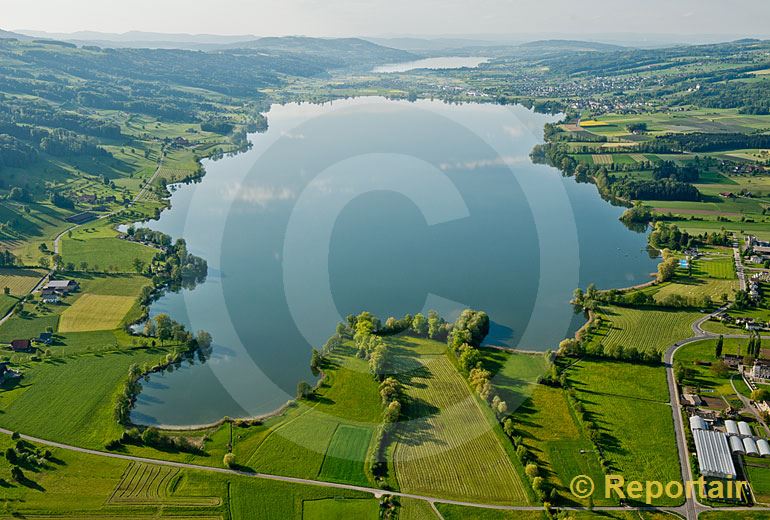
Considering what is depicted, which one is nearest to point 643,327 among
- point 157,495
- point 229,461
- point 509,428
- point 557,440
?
point 557,440

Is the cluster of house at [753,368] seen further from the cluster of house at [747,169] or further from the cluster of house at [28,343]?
the cluster of house at [747,169]

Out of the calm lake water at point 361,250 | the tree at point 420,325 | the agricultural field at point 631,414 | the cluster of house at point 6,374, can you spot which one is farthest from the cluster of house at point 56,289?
the agricultural field at point 631,414

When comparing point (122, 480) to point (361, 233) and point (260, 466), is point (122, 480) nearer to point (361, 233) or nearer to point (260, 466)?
point (260, 466)

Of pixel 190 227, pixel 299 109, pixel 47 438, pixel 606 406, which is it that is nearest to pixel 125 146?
pixel 190 227

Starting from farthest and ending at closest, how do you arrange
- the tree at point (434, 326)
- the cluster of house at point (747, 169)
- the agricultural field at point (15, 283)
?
1. the cluster of house at point (747, 169)
2. the agricultural field at point (15, 283)
3. the tree at point (434, 326)

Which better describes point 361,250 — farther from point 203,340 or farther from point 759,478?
point 759,478
